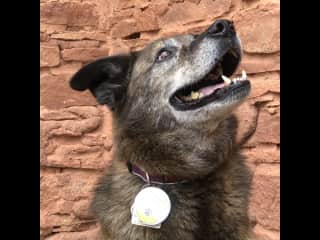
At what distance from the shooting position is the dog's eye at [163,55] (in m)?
2.70

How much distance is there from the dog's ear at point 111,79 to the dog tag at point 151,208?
0.65 meters

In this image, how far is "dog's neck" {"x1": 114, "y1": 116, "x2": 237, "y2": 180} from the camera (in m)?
2.50

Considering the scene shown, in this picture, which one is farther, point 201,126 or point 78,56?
point 78,56

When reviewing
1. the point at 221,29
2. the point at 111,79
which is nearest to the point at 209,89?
the point at 221,29

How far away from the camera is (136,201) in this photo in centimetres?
243

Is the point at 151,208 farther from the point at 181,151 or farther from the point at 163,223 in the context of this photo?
the point at 181,151

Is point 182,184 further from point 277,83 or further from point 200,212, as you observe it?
point 277,83

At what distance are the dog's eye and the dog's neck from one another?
44cm

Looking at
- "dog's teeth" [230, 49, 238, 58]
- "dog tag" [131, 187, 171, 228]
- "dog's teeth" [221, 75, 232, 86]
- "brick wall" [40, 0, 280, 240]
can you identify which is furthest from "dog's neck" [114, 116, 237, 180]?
"brick wall" [40, 0, 280, 240]

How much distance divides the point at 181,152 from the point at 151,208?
35 cm

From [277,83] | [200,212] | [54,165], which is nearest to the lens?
[200,212]

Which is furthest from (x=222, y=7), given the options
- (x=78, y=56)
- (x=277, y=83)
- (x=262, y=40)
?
(x=78, y=56)

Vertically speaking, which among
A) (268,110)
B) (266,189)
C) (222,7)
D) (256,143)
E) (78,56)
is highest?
(222,7)

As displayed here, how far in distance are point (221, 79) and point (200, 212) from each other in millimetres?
708
